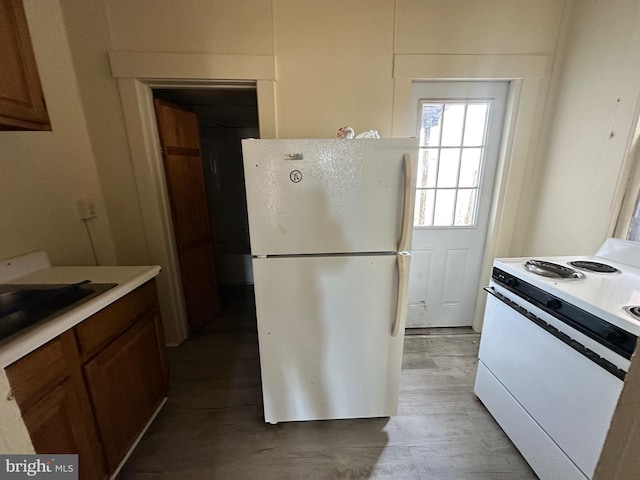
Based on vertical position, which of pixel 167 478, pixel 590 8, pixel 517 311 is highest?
pixel 590 8

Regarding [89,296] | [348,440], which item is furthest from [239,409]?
[89,296]

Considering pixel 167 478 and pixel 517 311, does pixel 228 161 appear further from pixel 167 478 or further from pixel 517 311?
pixel 517 311

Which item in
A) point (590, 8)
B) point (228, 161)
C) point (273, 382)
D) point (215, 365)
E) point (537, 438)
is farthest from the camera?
point (228, 161)

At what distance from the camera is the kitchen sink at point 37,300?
954 mm

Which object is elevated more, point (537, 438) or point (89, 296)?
point (89, 296)

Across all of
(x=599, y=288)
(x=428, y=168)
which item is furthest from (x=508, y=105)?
(x=599, y=288)

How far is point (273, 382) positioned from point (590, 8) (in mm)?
2958

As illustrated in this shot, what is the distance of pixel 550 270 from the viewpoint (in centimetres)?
133

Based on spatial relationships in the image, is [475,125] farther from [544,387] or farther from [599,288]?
[544,387]

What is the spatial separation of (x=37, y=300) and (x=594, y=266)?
2598mm

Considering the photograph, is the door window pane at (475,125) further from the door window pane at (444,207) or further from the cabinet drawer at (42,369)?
the cabinet drawer at (42,369)

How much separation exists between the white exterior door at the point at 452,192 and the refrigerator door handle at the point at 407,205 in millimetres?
1007

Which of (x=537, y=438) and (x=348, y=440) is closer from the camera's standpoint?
(x=537, y=438)

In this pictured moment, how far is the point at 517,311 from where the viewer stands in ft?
4.42
